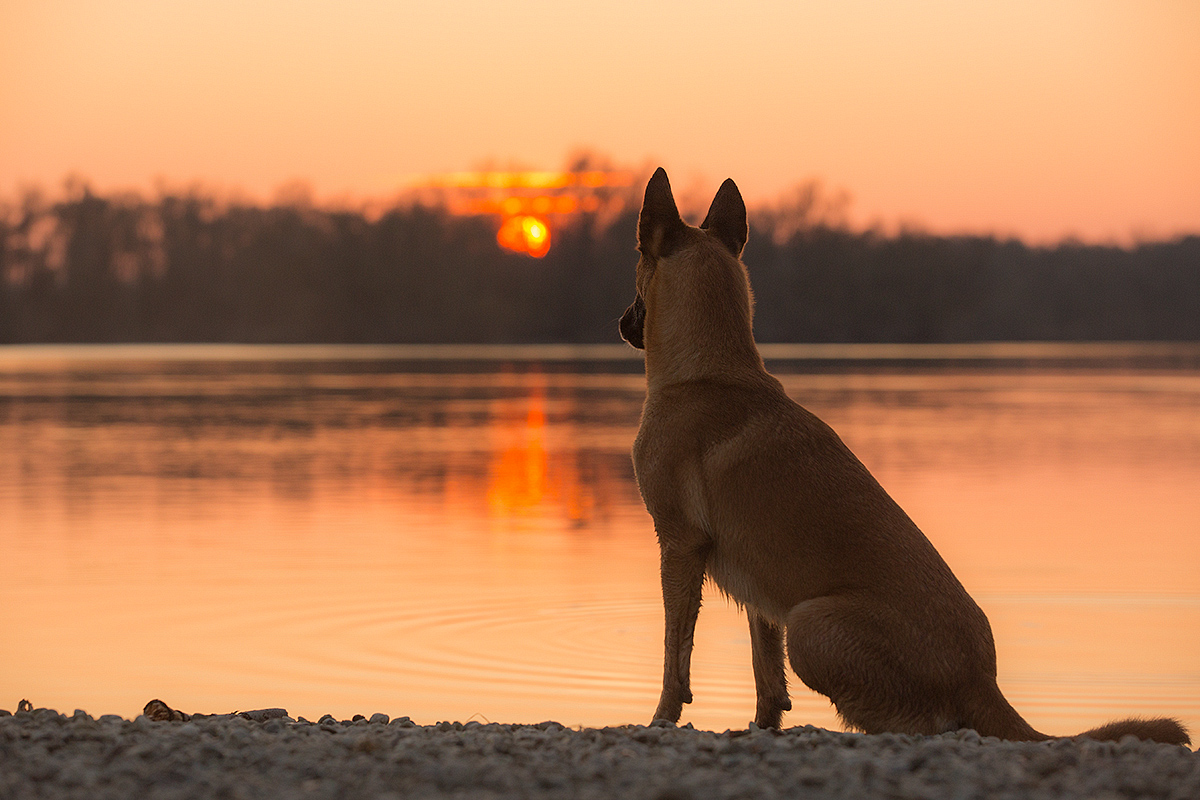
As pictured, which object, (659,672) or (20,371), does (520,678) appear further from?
(20,371)

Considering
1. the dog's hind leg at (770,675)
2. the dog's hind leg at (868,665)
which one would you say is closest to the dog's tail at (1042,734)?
the dog's hind leg at (868,665)

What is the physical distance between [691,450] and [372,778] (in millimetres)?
2608

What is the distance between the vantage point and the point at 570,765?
589 centimetres

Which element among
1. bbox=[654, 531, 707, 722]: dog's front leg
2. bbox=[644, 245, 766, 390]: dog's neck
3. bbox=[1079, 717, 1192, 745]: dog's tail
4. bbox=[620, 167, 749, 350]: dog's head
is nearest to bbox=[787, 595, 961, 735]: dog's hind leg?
bbox=[654, 531, 707, 722]: dog's front leg

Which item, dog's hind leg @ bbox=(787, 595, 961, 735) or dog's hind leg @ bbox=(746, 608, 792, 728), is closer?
dog's hind leg @ bbox=(787, 595, 961, 735)

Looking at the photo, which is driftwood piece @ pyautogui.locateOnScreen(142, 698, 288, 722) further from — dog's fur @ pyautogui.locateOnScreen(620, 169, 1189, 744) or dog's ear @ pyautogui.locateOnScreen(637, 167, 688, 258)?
dog's ear @ pyautogui.locateOnScreen(637, 167, 688, 258)

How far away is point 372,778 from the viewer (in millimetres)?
5656

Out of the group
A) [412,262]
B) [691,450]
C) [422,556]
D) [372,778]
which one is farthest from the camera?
[412,262]

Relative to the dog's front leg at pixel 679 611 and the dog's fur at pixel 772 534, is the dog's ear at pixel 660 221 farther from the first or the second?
the dog's front leg at pixel 679 611

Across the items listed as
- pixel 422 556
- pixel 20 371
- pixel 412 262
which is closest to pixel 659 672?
pixel 422 556

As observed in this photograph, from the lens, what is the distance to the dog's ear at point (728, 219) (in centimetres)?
812

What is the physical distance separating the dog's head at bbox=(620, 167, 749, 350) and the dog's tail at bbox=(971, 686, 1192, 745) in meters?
2.79

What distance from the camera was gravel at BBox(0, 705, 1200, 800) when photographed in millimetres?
5465

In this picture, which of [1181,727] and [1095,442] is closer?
[1181,727]
